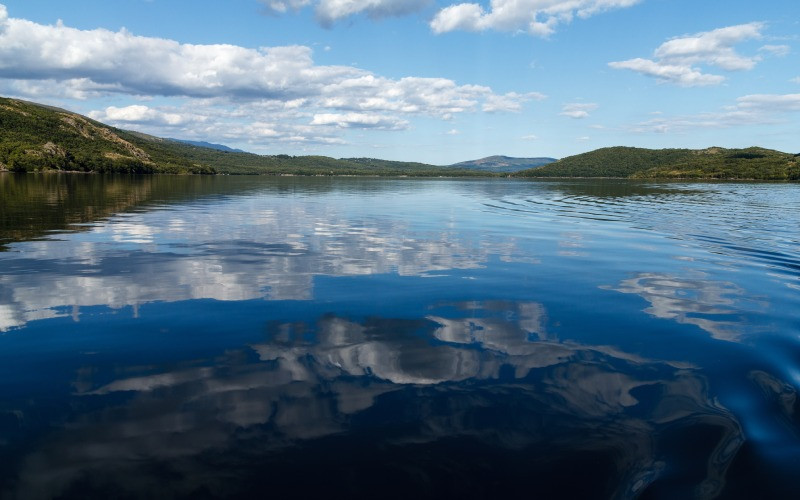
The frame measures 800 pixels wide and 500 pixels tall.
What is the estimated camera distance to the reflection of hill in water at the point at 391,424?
7195 millimetres

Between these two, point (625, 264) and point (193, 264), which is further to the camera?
point (625, 264)

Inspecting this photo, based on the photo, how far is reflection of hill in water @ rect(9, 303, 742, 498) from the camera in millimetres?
7195

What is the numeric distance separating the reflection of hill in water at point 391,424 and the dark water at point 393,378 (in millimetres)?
42

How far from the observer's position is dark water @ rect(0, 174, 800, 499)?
24.0 feet

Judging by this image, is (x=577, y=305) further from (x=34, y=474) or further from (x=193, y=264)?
(x=193, y=264)

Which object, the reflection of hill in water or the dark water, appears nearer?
the reflection of hill in water

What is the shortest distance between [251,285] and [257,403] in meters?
10.4

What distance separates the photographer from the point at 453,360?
39.2ft

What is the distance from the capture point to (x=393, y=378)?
10781 mm

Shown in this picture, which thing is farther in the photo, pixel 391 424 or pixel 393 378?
pixel 393 378

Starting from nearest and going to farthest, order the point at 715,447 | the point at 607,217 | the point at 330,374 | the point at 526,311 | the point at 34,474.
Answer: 1. the point at 34,474
2. the point at 715,447
3. the point at 330,374
4. the point at 526,311
5. the point at 607,217

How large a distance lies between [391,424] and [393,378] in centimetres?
203

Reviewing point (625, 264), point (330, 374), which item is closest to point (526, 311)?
point (330, 374)

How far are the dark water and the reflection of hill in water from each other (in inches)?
1.6
